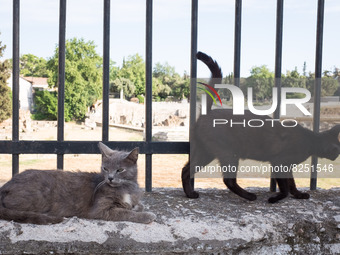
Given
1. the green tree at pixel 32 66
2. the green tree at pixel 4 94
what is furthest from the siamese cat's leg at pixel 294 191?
the green tree at pixel 32 66

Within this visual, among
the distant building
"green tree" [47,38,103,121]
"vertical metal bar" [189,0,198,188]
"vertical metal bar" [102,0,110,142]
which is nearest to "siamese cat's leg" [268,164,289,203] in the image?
"vertical metal bar" [189,0,198,188]

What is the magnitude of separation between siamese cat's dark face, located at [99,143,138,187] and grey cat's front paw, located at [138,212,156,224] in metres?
0.23

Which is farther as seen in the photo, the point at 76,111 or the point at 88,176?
the point at 76,111

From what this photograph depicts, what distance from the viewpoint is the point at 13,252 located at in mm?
1851

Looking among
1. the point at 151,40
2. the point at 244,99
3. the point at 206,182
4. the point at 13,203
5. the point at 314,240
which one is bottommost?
the point at 206,182

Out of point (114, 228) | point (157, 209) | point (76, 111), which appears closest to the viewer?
point (114, 228)

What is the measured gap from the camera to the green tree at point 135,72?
3412 cm

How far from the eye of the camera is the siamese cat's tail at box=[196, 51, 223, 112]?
8.43ft

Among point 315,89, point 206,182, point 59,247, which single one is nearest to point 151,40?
point 315,89

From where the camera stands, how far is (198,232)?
1995 millimetres

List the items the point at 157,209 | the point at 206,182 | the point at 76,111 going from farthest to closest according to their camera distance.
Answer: the point at 76,111 < the point at 206,182 < the point at 157,209

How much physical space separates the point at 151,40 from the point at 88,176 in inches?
39.8

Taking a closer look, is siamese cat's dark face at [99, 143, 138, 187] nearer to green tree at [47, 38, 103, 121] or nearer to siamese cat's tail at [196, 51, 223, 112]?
siamese cat's tail at [196, 51, 223, 112]

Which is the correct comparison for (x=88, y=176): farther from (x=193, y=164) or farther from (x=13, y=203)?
(x=193, y=164)
